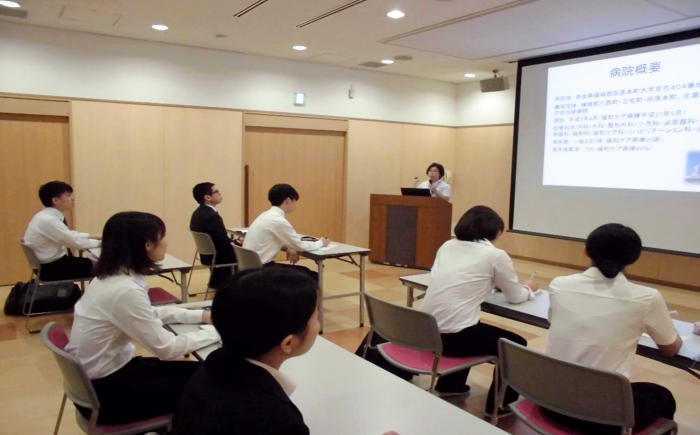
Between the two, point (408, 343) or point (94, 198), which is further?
point (94, 198)

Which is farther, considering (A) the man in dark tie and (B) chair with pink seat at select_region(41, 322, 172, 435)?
(A) the man in dark tie

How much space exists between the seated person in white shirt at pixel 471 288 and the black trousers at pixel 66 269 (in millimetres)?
3098

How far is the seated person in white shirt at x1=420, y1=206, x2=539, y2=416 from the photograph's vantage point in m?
2.69

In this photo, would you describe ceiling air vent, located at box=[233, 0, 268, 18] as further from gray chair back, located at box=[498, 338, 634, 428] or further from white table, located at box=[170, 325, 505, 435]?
gray chair back, located at box=[498, 338, 634, 428]

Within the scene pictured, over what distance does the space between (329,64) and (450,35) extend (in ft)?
7.76

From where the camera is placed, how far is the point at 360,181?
8039 mm

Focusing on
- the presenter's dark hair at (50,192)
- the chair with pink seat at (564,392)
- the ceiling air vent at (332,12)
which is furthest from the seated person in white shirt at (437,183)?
the chair with pink seat at (564,392)

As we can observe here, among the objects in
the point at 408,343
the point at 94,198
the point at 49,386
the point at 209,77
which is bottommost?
the point at 49,386

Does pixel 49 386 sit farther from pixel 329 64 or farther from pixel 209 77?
pixel 329 64

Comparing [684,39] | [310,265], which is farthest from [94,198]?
[684,39]

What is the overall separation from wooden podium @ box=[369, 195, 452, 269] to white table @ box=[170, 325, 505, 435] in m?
5.19

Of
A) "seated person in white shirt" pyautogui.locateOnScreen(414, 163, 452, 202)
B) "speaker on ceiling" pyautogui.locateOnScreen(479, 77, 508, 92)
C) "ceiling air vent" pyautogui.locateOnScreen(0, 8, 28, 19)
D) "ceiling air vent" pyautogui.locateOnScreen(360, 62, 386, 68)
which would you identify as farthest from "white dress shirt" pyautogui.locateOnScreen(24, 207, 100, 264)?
"speaker on ceiling" pyautogui.locateOnScreen(479, 77, 508, 92)

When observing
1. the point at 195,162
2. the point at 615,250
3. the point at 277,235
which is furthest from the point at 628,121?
the point at 195,162

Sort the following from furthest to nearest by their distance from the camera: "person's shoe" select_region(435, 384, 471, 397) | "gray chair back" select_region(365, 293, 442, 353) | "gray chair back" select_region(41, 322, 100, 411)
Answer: "person's shoe" select_region(435, 384, 471, 397) → "gray chair back" select_region(365, 293, 442, 353) → "gray chair back" select_region(41, 322, 100, 411)
